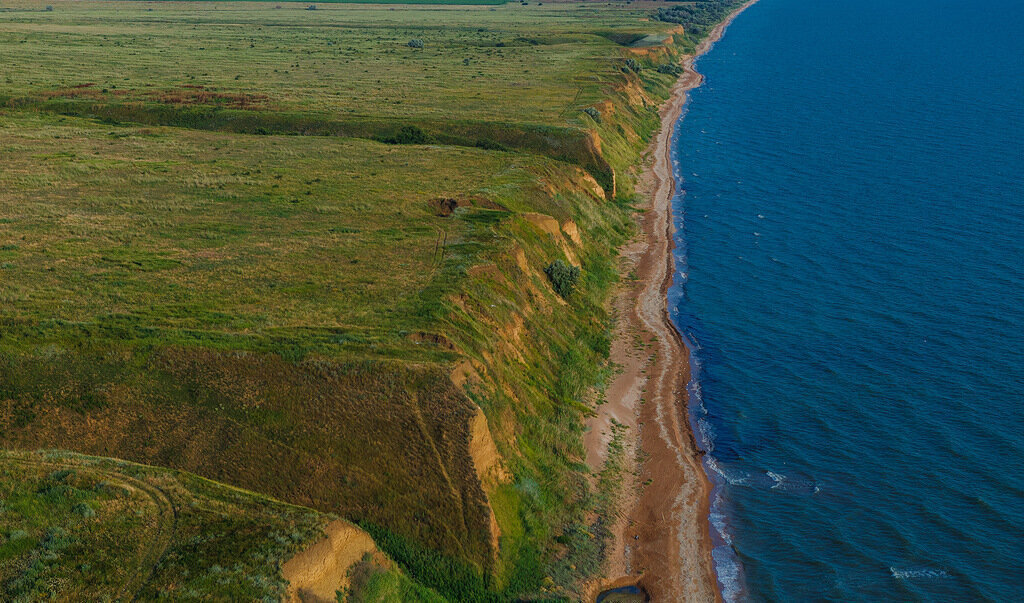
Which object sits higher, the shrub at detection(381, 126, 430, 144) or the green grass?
the shrub at detection(381, 126, 430, 144)

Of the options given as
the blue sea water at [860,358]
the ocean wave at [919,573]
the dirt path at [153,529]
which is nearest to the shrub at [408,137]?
the blue sea water at [860,358]

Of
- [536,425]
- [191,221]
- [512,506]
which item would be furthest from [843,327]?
[191,221]

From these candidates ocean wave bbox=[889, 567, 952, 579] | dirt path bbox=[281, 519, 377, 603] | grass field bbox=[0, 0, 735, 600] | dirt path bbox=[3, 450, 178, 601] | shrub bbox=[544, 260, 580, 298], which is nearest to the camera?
dirt path bbox=[3, 450, 178, 601]

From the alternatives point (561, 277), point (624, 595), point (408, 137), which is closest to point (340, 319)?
point (561, 277)

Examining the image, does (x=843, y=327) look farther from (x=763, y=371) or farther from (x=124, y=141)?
(x=124, y=141)

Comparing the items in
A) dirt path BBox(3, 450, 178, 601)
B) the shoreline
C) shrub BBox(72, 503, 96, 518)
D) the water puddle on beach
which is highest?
shrub BBox(72, 503, 96, 518)

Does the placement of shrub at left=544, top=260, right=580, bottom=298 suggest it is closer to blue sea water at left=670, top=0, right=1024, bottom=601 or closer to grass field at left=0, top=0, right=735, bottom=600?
grass field at left=0, top=0, right=735, bottom=600

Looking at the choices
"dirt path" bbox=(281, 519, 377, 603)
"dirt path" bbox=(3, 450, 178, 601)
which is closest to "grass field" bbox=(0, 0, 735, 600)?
"dirt path" bbox=(281, 519, 377, 603)

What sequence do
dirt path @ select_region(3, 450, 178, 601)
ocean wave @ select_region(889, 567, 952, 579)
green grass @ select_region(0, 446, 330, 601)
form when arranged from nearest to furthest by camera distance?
green grass @ select_region(0, 446, 330, 601) → dirt path @ select_region(3, 450, 178, 601) → ocean wave @ select_region(889, 567, 952, 579)
